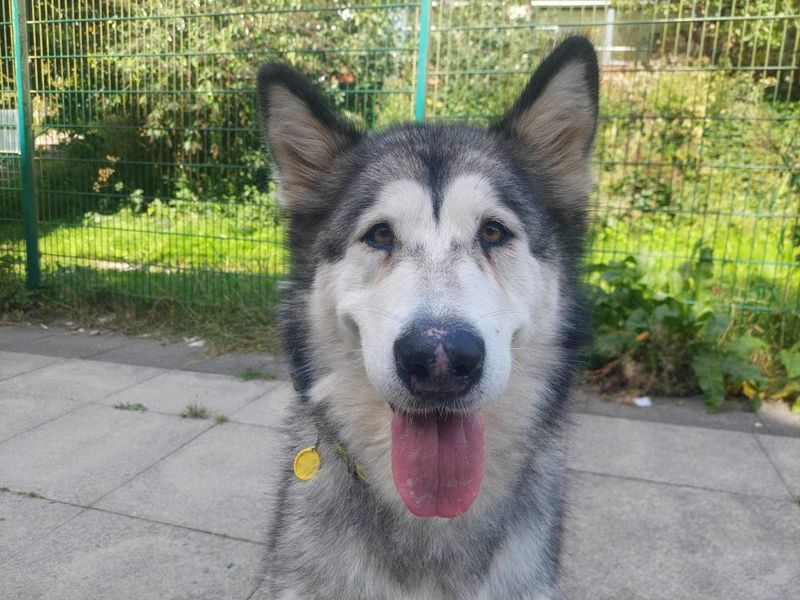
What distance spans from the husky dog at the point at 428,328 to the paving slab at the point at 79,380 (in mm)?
2946

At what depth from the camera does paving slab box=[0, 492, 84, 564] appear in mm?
2842

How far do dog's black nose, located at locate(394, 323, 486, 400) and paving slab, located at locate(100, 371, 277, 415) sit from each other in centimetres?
311

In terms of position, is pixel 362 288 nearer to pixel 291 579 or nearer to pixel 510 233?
pixel 510 233

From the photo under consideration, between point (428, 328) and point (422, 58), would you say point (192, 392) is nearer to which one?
point (422, 58)

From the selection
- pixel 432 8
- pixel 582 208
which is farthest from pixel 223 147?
pixel 582 208

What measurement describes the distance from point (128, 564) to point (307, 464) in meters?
1.27

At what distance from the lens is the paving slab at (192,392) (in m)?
4.48

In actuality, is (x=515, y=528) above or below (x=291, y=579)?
above

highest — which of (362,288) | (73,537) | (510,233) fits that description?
(510,233)

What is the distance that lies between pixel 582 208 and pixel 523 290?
0.59 meters

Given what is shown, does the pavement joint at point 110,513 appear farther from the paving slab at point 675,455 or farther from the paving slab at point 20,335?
the paving slab at point 20,335

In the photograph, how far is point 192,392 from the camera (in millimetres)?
4723

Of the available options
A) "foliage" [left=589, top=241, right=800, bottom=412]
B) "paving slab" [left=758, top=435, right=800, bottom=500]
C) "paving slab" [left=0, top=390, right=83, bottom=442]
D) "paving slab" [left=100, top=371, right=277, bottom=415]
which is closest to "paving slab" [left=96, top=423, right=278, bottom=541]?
"paving slab" [left=100, top=371, right=277, bottom=415]

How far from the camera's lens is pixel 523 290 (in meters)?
1.98
